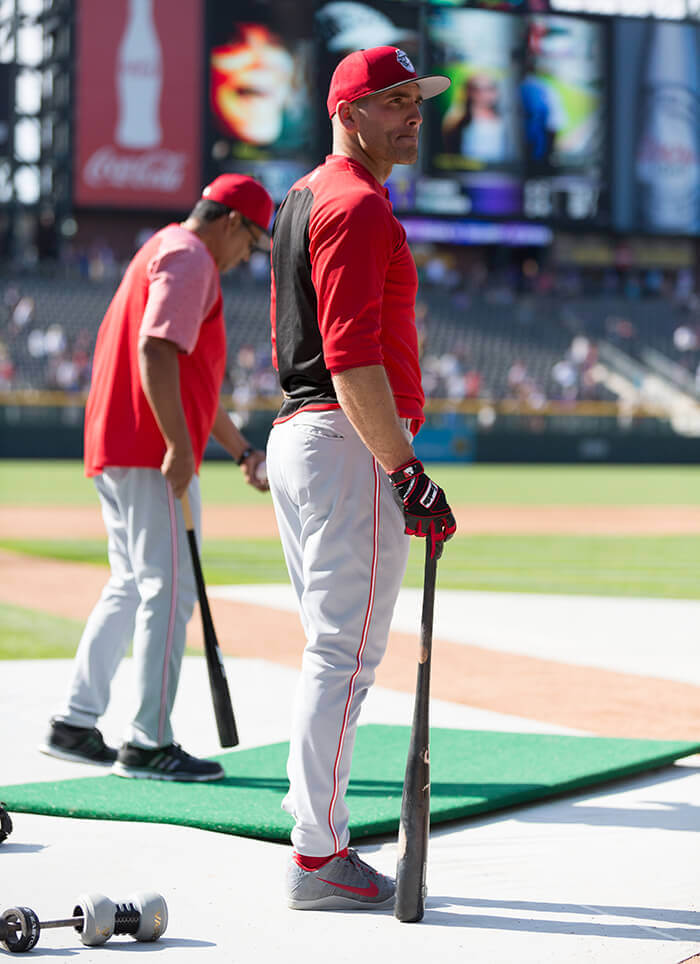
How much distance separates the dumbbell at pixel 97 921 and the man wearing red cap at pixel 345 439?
16.6 inches

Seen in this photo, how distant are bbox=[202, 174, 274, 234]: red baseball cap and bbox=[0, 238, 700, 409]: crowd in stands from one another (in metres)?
28.9

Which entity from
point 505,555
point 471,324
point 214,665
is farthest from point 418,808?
point 471,324

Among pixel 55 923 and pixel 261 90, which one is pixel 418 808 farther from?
pixel 261 90

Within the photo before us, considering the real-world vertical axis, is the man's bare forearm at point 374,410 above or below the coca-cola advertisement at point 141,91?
below

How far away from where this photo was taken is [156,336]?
4.47 meters

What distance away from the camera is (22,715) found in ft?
18.2

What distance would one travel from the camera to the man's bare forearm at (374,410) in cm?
318

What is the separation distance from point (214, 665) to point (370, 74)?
7.35 ft

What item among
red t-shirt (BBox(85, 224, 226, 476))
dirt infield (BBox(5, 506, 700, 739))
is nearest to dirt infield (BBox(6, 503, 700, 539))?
dirt infield (BBox(5, 506, 700, 739))

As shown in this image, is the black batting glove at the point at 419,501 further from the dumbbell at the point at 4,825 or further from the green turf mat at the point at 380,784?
the dumbbell at the point at 4,825

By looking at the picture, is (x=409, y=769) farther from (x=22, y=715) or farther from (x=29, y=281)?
(x=29, y=281)

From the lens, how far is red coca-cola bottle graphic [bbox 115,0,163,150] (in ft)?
134

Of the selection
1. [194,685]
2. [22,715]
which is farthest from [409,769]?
[194,685]

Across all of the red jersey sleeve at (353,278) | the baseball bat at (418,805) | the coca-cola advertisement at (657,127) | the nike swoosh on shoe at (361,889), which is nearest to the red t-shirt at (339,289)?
the red jersey sleeve at (353,278)
